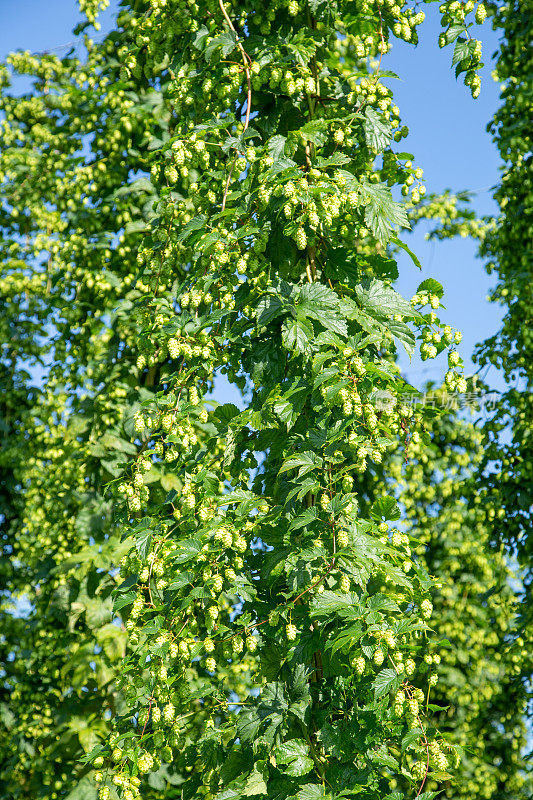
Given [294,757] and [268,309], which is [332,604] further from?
[268,309]

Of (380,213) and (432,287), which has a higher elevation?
(380,213)

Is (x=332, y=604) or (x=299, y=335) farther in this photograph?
(x=299, y=335)

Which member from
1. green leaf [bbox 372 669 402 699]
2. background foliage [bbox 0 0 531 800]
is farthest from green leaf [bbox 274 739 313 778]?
green leaf [bbox 372 669 402 699]

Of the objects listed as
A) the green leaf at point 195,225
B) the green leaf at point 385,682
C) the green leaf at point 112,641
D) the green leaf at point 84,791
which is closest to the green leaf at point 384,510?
the green leaf at point 385,682

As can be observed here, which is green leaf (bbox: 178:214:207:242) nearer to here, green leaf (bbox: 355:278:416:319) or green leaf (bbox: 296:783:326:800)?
green leaf (bbox: 355:278:416:319)

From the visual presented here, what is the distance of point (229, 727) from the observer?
6.32 ft

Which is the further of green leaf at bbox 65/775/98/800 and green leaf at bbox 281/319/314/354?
green leaf at bbox 65/775/98/800

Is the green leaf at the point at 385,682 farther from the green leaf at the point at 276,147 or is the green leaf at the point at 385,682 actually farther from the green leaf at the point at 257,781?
the green leaf at the point at 276,147

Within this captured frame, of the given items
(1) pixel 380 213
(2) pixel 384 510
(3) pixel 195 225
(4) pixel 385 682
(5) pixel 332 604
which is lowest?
(4) pixel 385 682

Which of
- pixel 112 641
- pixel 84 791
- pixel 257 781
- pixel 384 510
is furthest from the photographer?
pixel 112 641

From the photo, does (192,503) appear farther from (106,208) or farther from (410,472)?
(410,472)

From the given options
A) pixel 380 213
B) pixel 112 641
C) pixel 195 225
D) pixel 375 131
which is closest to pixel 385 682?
pixel 380 213

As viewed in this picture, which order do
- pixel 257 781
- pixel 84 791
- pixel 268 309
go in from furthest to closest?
pixel 84 791 → pixel 268 309 → pixel 257 781

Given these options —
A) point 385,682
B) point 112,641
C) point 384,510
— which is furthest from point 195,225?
point 112,641
